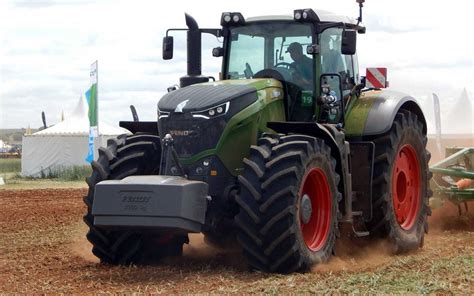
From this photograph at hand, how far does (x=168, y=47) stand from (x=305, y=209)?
8.74 ft

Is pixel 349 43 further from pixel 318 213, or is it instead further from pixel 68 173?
pixel 68 173

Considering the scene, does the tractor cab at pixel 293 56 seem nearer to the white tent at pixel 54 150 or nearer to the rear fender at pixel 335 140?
the rear fender at pixel 335 140

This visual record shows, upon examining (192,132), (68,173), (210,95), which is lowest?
(68,173)

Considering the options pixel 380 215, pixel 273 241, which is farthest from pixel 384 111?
pixel 273 241

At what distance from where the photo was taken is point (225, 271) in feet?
27.4

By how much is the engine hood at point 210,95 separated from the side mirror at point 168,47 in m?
0.89

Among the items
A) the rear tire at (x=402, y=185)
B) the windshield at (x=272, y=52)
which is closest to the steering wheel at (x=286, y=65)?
the windshield at (x=272, y=52)

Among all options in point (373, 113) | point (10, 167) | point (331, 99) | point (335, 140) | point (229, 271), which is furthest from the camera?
point (10, 167)

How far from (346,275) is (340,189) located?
132 cm

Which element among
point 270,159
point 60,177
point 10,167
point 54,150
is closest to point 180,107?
point 270,159

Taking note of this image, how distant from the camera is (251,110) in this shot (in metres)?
8.63

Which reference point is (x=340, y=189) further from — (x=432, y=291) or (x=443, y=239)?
(x=443, y=239)

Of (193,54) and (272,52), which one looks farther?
(193,54)

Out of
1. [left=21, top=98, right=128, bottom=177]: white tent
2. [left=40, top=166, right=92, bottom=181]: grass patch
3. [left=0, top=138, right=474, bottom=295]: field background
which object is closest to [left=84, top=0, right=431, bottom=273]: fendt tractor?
[left=0, top=138, right=474, bottom=295]: field background
